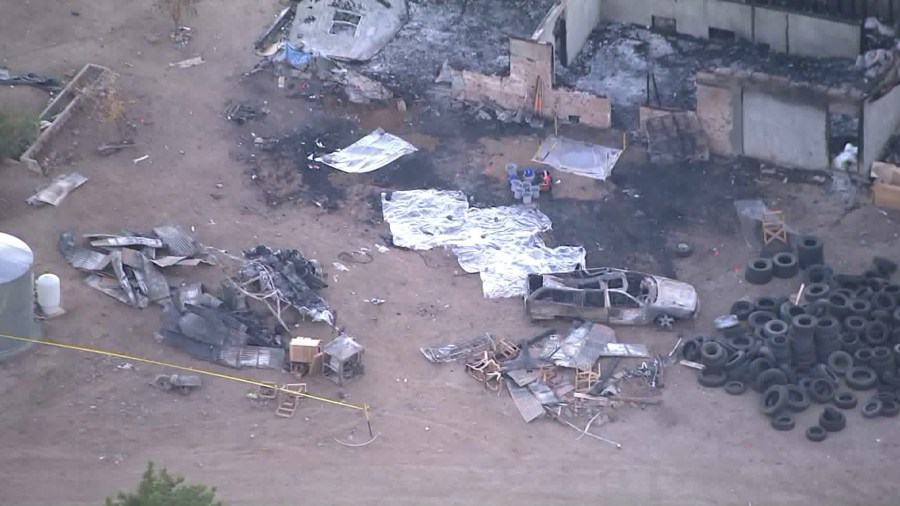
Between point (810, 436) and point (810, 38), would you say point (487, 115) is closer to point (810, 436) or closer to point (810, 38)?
point (810, 38)

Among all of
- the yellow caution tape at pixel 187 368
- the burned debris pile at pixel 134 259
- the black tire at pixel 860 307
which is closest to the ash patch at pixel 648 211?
the black tire at pixel 860 307

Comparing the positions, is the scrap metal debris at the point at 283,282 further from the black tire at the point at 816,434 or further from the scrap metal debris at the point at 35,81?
the black tire at the point at 816,434

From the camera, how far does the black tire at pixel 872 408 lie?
95.6ft

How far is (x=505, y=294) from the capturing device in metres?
32.5

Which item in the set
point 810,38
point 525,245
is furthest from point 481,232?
point 810,38

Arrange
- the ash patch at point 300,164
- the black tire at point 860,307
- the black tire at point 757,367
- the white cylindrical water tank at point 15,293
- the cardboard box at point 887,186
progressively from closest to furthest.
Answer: the white cylindrical water tank at point 15,293, the black tire at point 757,367, the black tire at point 860,307, the cardboard box at point 887,186, the ash patch at point 300,164

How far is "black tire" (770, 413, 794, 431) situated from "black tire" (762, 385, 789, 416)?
11cm

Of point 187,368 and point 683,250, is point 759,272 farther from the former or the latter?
point 187,368

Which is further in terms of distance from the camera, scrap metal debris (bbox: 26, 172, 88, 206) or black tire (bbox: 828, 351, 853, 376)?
scrap metal debris (bbox: 26, 172, 88, 206)

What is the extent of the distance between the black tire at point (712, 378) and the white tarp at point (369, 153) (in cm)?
915

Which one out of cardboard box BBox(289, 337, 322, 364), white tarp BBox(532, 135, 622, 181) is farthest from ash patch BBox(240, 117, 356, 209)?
cardboard box BBox(289, 337, 322, 364)

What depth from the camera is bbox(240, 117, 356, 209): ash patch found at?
35.2 m

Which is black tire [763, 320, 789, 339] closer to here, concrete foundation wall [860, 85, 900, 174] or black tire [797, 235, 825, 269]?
black tire [797, 235, 825, 269]

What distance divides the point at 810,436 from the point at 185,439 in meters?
10.1
